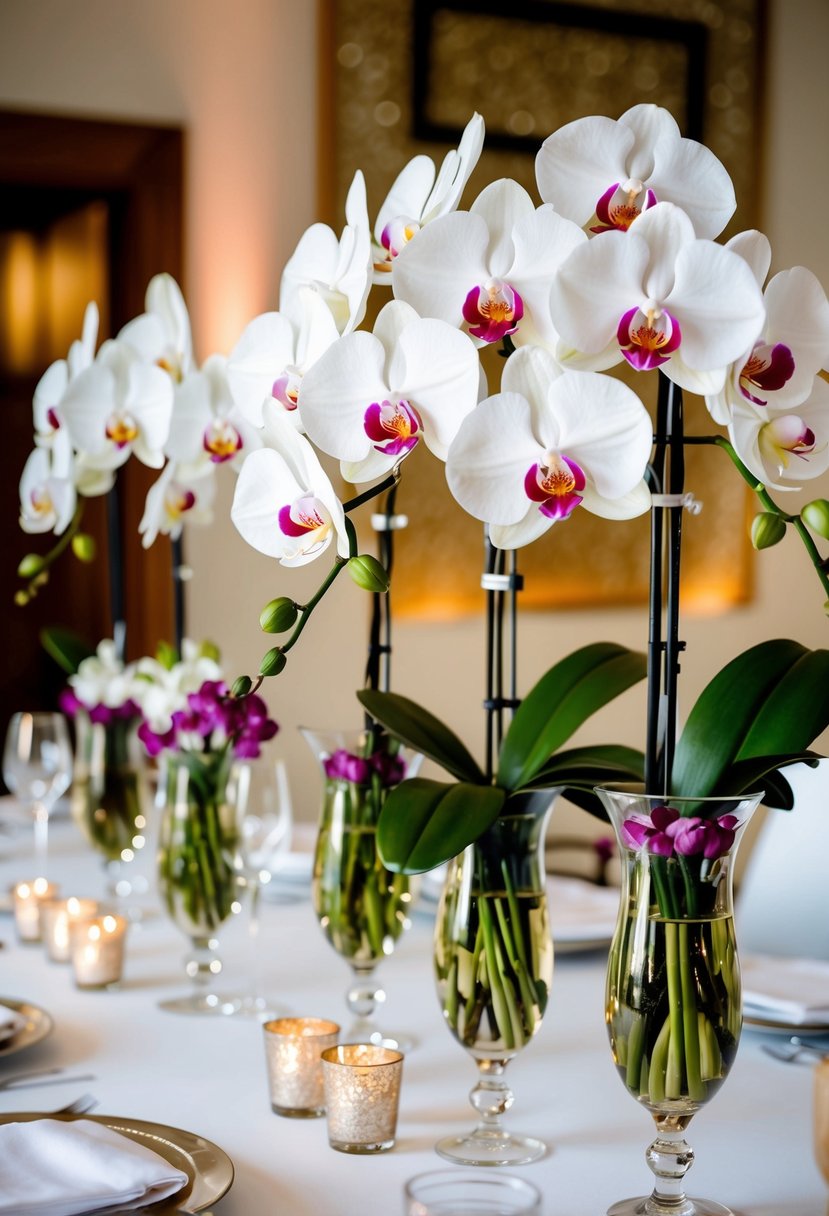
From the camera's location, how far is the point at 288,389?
38.3 inches

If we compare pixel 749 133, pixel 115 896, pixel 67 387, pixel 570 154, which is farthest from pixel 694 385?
pixel 749 133

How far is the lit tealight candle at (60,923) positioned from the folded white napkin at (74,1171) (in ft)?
2.01

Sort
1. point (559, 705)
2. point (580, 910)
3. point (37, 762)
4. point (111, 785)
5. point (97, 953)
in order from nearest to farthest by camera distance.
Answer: point (559, 705)
point (97, 953)
point (580, 910)
point (111, 785)
point (37, 762)

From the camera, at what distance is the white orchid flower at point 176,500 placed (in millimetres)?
1417

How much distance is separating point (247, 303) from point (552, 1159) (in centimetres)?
301

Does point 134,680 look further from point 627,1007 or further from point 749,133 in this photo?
point 749,133

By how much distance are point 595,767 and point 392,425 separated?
286mm

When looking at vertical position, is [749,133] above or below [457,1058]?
above

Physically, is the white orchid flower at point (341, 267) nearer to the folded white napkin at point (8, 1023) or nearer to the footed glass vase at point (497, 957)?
the footed glass vase at point (497, 957)

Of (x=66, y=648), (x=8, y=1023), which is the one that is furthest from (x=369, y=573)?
(x=66, y=648)

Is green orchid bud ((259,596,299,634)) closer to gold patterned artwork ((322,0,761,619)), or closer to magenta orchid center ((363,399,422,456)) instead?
magenta orchid center ((363,399,422,456))

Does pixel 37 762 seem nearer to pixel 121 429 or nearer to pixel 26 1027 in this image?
pixel 121 429

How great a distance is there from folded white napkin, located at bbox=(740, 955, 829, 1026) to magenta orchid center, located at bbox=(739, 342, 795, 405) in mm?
590

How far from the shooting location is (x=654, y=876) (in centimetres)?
81
